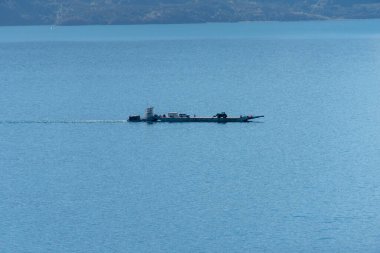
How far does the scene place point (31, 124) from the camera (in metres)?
139

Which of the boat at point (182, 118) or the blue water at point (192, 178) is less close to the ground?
the boat at point (182, 118)

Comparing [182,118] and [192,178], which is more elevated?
[182,118]

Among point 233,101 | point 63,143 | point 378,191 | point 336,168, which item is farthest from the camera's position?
point 233,101

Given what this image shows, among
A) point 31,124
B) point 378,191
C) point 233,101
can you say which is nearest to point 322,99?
point 233,101

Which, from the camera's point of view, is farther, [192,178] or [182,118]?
[182,118]

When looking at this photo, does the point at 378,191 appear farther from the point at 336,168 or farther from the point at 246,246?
the point at 246,246

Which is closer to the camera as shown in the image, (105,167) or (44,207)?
(44,207)

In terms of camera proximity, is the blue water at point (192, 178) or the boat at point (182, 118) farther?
the boat at point (182, 118)

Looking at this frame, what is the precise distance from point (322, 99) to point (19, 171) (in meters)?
66.8

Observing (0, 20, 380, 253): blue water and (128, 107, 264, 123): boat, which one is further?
(128, 107, 264, 123): boat

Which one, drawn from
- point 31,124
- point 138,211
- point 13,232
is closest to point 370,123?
point 31,124

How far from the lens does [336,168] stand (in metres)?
107

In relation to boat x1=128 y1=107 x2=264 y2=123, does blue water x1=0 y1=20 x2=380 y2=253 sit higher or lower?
lower

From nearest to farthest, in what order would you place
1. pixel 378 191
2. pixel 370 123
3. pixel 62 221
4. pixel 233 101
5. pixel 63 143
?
→ pixel 62 221
pixel 378 191
pixel 63 143
pixel 370 123
pixel 233 101
